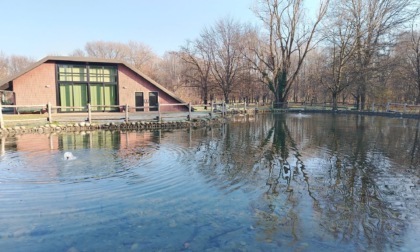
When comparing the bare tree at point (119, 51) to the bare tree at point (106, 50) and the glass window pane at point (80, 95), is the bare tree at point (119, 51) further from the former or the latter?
the glass window pane at point (80, 95)

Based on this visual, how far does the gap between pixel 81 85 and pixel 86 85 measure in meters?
0.38

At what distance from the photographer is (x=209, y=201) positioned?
5281mm

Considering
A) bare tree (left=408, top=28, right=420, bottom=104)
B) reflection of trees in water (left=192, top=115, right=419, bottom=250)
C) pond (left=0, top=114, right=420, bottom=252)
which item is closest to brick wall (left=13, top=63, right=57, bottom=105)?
pond (left=0, top=114, right=420, bottom=252)

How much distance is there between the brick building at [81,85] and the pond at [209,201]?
1383cm

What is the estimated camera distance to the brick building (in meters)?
22.5

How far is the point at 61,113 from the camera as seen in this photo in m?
23.1

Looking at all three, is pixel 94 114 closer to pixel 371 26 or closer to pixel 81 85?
pixel 81 85

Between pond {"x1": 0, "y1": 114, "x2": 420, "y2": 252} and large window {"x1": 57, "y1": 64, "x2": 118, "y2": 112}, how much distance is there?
15211 millimetres

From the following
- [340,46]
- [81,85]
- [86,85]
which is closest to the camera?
[81,85]

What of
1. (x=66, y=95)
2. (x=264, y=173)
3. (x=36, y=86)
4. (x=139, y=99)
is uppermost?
(x=36, y=86)

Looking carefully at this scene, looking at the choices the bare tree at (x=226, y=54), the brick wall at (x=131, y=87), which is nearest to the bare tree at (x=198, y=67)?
the bare tree at (x=226, y=54)

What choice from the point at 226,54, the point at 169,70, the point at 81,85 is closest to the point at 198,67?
the point at 226,54

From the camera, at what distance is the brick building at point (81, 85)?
2252cm

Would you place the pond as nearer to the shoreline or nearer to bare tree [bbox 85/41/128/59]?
the shoreline
